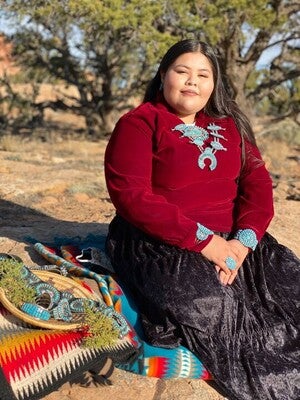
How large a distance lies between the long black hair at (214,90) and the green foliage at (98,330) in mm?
1093

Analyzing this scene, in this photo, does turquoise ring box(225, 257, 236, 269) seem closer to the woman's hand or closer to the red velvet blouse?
the woman's hand

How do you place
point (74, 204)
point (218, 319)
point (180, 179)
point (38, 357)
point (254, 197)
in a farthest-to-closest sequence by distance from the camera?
1. point (74, 204)
2. point (254, 197)
3. point (180, 179)
4. point (218, 319)
5. point (38, 357)

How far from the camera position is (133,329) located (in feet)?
8.44

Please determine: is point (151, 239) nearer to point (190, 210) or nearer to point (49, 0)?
point (190, 210)

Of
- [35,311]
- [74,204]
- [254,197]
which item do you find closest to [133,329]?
[35,311]

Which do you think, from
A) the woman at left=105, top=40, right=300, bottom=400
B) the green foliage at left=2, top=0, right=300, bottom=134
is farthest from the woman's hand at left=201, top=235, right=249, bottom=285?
the green foliage at left=2, top=0, right=300, bottom=134

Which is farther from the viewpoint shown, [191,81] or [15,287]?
[191,81]

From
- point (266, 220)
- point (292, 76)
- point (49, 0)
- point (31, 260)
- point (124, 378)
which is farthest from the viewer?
point (292, 76)

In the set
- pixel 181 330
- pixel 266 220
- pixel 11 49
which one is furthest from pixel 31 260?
pixel 11 49

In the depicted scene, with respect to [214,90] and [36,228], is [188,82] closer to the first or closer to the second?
[214,90]

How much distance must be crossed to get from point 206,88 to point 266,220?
67 cm

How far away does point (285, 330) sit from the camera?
8.63 ft

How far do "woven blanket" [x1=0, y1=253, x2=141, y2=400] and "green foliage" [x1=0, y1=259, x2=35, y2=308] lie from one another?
0.20 ft

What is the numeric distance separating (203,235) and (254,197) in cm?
46
